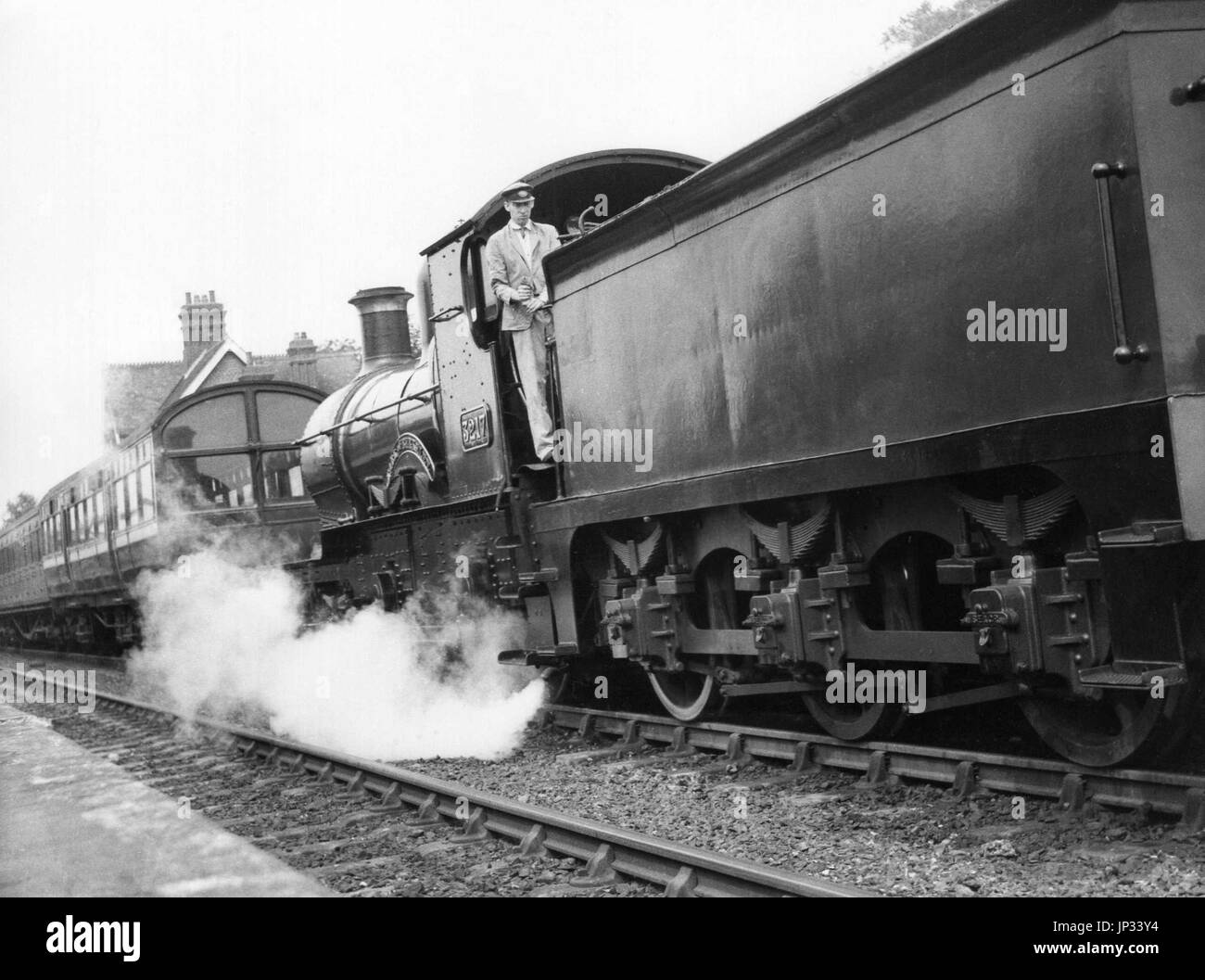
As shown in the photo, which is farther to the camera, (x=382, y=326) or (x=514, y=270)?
(x=382, y=326)

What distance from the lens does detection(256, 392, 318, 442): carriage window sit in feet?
47.8

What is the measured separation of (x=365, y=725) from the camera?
8.24 m

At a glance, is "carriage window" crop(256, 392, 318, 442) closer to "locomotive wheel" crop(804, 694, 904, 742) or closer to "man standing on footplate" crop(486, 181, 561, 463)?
"man standing on footplate" crop(486, 181, 561, 463)

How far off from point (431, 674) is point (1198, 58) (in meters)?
6.65

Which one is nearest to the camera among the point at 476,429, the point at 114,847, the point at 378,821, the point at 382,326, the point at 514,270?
the point at 114,847

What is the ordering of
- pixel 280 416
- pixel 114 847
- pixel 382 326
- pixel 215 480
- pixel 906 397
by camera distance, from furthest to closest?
Answer: pixel 280 416
pixel 215 480
pixel 382 326
pixel 114 847
pixel 906 397

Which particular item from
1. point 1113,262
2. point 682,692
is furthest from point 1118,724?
point 682,692

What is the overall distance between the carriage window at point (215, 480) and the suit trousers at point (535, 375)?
7.91m

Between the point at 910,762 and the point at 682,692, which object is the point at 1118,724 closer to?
the point at 910,762

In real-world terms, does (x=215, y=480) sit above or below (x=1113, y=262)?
above

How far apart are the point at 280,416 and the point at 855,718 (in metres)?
10.5

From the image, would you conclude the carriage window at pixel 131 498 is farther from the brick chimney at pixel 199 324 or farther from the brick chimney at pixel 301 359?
the brick chimney at pixel 199 324

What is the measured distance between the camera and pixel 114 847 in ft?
17.2
